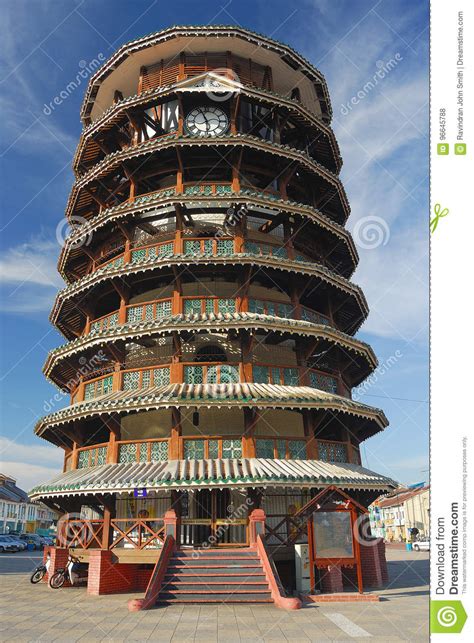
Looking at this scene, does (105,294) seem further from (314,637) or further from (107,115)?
(314,637)

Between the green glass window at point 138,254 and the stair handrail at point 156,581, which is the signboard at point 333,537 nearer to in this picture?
the stair handrail at point 156,581

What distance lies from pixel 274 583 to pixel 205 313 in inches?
397

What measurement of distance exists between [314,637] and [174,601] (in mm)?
4951

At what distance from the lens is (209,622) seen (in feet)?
40.7

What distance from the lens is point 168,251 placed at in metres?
22.9

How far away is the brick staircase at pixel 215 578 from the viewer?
14750mm

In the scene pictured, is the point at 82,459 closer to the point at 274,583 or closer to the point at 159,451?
the point at 159,451

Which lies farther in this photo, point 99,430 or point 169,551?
point 99,430

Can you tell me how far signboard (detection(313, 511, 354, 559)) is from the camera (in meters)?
16.2

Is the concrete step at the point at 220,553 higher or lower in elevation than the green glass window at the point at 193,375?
lower

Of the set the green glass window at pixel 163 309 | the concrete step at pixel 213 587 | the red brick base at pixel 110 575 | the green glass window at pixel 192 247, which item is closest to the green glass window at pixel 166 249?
the green glass window at pixel 192 247

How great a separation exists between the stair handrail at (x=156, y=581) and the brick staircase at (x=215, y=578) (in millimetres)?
186

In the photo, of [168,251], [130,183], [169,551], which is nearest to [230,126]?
[130,183]

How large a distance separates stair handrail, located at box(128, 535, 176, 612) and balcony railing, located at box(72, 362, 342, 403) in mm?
5741
